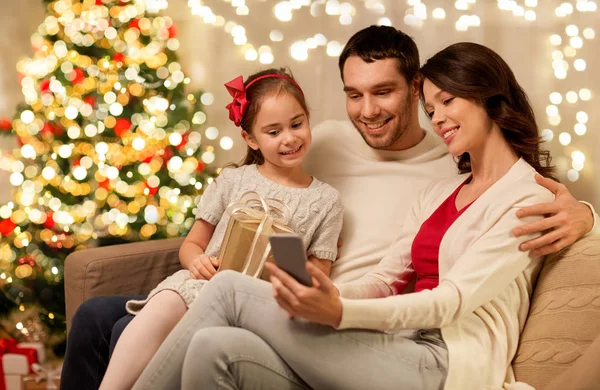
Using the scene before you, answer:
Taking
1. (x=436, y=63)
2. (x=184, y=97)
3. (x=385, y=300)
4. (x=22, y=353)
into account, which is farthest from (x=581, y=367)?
(x=22, y=353)

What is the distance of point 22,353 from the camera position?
9.24 ft

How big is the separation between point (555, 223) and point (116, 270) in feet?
4.44

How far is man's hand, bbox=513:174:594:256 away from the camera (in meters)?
1.45

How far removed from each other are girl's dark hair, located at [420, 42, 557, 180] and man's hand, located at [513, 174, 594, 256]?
0.45ft

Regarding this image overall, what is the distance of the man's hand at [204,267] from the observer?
1.85 meters

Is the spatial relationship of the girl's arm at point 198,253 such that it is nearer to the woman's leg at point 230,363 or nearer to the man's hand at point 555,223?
the woman's leg at point 230,363

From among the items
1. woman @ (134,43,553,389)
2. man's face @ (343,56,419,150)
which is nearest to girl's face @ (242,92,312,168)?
man's face @ (343,56,419,150)

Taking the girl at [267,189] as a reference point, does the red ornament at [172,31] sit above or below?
above

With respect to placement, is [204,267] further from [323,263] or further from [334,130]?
[334,130]

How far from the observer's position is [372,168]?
84.1 inches

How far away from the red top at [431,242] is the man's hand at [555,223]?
0.20 m

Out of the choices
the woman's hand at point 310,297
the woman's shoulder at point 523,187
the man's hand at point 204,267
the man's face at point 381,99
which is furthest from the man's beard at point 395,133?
the woman's hand at point 310,297

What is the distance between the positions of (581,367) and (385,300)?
0.39m

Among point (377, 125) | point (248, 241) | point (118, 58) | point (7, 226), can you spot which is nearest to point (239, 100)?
point (377, 125)
